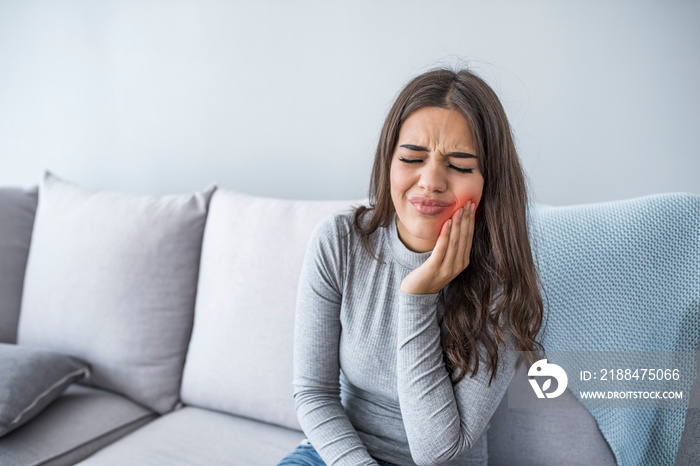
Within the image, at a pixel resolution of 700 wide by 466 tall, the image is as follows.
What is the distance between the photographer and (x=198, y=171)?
5.87ft

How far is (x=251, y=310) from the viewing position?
4.22 ft

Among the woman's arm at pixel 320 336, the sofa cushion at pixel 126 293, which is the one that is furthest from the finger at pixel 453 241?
the sofa cushion at pixel 126 293

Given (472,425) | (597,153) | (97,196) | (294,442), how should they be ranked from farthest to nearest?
1. (97,196)
2. (597,153)
3. (294,442)
4. (472,425)

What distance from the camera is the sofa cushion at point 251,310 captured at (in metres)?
1.25

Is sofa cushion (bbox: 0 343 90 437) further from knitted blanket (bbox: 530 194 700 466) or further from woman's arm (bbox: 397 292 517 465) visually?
knitted blanket (bbox: 530 194 700 466)

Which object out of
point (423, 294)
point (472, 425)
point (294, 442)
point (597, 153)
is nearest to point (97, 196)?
point (294, 442)

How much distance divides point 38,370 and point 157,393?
299 mm

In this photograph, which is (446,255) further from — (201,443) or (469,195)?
(201,443)

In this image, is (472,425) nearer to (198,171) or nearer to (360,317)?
(360,317)

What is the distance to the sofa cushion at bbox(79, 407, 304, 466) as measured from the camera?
1.12 metres

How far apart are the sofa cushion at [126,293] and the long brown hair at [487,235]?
0.75 metres

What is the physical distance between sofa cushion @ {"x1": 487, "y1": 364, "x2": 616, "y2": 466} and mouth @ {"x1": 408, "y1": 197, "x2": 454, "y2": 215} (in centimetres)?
45

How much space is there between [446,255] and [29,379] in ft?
3.48

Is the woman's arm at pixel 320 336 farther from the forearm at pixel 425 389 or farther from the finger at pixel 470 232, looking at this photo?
the finger at pixel 470 232
